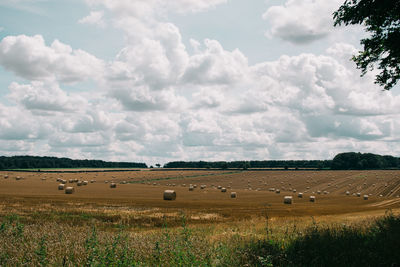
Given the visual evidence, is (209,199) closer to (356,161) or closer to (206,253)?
(206,253)

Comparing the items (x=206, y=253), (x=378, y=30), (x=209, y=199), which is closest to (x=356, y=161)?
(x=209, y=199)

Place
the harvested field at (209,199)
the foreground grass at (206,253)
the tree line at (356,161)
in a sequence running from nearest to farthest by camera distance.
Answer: the foreground grass at (206,253) → the harvested field at (209,199) → the tree line at (356,161)

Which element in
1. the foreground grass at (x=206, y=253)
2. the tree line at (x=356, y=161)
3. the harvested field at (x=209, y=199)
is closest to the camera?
the foreground grass at (x=206, y=253)

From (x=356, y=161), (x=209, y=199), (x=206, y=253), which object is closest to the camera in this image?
(x=206, y=253)

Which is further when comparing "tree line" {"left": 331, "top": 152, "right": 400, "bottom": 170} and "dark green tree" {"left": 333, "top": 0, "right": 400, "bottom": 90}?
"tree line" {"left": 331, "top": 152, "right": 400, "bottom": 170}

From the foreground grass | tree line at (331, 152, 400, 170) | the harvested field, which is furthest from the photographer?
tree line at (331, 152, 400, 170)

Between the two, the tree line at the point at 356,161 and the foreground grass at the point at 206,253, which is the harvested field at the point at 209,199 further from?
the tree line at the point at 356,161

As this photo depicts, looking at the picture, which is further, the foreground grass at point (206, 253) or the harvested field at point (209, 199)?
the harvested field at point (209, 199)

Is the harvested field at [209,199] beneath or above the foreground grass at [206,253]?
beneath

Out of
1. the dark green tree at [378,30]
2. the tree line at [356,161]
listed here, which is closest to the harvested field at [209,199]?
the dark green tree at [378,30]

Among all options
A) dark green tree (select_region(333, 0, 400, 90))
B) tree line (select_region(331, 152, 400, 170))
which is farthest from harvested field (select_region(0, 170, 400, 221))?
tree line (select_region(331, 152, 400, 170))

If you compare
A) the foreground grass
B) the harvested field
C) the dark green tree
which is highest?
the dark green tree

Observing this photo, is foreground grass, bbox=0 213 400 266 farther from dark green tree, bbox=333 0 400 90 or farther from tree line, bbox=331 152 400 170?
tree line, bbox=331 152 400 170

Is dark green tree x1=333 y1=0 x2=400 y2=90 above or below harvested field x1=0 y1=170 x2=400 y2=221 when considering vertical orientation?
above
